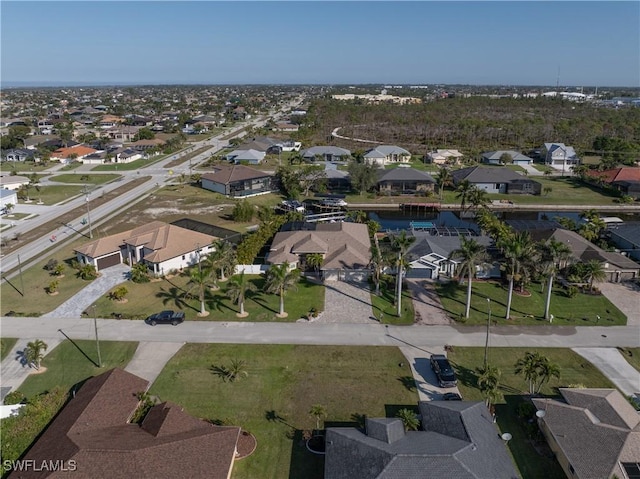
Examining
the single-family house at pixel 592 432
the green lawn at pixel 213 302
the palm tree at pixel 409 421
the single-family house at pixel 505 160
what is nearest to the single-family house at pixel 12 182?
the green lawn at pixel 213 302

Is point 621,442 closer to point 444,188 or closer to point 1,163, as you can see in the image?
point 444,188

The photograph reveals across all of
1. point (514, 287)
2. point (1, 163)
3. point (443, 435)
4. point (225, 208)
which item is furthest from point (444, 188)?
point (1, 163)

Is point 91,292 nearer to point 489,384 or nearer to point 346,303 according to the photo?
point 346,303

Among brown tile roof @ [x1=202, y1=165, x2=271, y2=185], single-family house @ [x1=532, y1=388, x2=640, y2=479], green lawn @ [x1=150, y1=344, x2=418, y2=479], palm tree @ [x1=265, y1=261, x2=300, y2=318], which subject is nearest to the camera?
single-family house @ [x1=532, y1=388, x2=640, y2=479]

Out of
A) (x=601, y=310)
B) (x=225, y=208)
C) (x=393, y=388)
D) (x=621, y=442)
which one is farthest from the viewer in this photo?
(x=225, y=208)

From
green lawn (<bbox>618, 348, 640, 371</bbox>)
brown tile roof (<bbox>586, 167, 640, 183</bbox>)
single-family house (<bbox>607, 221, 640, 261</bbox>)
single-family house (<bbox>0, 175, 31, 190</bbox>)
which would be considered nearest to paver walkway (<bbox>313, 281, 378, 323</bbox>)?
green lawn (<bbox>618, 348, 640, 371</bbox>)

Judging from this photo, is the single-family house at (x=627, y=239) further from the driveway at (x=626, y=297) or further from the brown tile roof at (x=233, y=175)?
the brown tile roof at (x=233, y=175)

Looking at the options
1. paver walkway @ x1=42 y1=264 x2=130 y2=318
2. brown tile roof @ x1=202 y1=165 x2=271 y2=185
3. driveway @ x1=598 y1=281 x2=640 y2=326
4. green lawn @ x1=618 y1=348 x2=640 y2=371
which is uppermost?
brown tile roof @ x1=202 y1=165 x2=271 y2=185

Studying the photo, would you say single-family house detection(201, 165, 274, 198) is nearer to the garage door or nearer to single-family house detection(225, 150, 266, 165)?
single-family house detection(225, 150, 266, 165)

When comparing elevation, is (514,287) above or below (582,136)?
below
